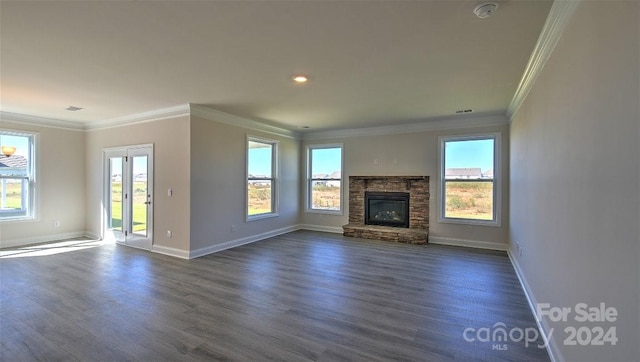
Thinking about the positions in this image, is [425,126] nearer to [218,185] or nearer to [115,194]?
[218,185]

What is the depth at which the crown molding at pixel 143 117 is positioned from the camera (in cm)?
509

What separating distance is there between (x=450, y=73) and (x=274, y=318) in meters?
3.28

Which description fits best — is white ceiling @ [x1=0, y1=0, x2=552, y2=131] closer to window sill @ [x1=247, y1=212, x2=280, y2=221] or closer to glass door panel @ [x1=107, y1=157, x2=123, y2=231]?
glass door panel @ [x1=107, y1=157, x2=123, y2=231]

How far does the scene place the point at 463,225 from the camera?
6121 mm

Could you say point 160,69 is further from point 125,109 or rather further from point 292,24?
point 125,109

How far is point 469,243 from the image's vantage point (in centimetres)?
604

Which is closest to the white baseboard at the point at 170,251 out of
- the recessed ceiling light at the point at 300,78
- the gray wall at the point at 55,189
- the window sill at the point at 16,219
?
Result: the gray wall at the point at 55,189

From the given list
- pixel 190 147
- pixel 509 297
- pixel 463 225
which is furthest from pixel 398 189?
pixel 190 147

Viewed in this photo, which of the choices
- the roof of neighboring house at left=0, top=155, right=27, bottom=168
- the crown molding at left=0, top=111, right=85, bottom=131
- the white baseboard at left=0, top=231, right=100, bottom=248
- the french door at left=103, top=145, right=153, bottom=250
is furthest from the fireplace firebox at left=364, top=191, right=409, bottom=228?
the roof of neighboring house at left=0, top=155, right=27, bottom=168

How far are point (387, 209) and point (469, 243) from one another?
184cm

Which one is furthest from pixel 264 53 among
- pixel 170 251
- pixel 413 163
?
pixel 413 163

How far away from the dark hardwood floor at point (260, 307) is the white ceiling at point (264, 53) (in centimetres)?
256

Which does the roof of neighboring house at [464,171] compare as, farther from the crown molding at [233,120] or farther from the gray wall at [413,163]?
the crown molding at [233,120]

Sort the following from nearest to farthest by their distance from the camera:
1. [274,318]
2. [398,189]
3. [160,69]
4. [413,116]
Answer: [274,318], [160,69], [413,116], [398,189]
